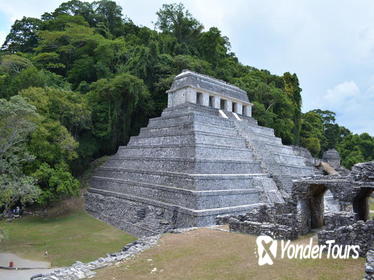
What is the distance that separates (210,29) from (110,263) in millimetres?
36086

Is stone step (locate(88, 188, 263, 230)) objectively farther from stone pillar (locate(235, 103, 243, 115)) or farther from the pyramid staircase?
stone pillar (locate(235, 103, 243, 115))

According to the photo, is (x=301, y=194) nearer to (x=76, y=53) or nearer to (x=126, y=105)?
(x=126, y=105)

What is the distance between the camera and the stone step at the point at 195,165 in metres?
16.7

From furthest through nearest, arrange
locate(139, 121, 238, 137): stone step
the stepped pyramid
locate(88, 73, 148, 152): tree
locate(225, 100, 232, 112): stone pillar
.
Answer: locate(225, 100, 232, 112): stone pillar → locate(88, 73, 148, 152): tree → locate(139, 121, 238, 137): stone step → the stepped pyramid

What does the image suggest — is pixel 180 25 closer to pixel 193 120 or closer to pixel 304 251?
pixel 193 120

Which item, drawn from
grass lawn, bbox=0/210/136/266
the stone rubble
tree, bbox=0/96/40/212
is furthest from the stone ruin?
tree, bbox=0/96/40/212

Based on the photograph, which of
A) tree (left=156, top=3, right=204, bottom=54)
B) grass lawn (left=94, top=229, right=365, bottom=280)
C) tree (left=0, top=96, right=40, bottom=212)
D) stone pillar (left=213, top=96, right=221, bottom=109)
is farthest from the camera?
tree (left=156, top=3, right=204, bottom=54)

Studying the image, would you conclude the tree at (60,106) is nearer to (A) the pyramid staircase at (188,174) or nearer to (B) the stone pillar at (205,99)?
(A) the pyramid staircase at (188,174)

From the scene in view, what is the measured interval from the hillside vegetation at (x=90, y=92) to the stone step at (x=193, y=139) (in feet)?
19.2

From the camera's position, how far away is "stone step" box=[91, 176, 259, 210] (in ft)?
49.0

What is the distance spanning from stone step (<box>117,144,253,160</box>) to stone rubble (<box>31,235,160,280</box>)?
6443mm

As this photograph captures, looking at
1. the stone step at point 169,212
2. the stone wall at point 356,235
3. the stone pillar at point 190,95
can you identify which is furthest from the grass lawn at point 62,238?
the stone pillar at point 190,95

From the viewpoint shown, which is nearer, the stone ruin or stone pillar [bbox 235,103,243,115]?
the stone ruin

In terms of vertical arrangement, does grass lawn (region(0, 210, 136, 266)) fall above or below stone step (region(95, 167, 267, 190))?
below
